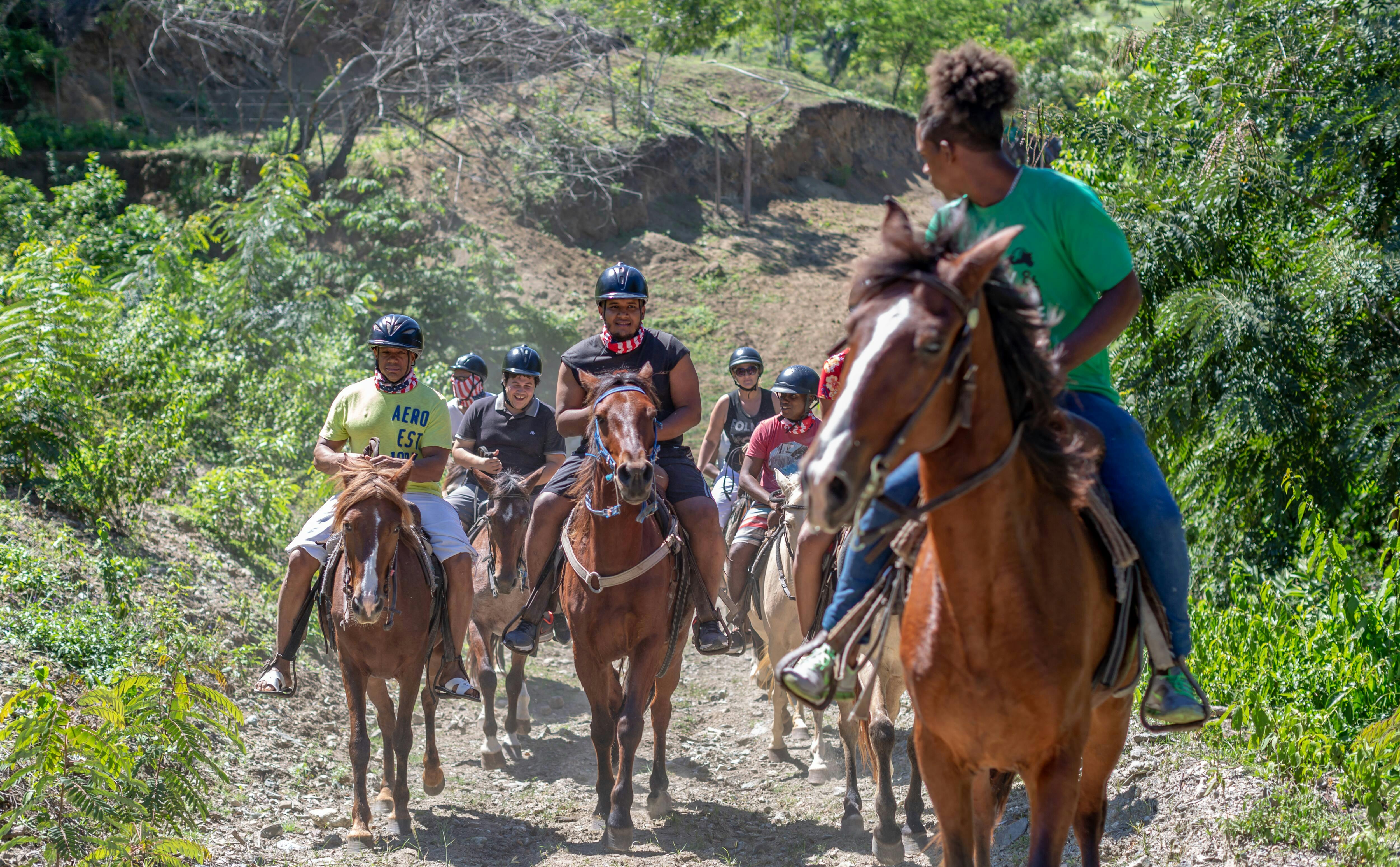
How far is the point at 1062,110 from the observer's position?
9680mm

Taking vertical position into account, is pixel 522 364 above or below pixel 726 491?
above

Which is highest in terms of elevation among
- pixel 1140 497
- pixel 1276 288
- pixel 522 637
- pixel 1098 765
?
pixel 1276 288

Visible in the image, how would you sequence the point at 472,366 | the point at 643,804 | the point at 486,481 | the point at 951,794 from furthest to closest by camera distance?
the point at 472,366 < the point at 486,481 < the point at 643,804 < the point at 951,794

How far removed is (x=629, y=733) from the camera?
676cm

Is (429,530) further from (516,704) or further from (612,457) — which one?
(516,704)

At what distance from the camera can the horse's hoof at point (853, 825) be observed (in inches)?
273

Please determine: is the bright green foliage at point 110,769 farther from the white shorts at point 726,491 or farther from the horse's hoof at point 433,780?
the white shorts at point 726,491

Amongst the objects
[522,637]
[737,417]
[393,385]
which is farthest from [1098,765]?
[737,417]

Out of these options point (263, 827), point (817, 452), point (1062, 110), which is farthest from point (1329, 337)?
point (263, 827)

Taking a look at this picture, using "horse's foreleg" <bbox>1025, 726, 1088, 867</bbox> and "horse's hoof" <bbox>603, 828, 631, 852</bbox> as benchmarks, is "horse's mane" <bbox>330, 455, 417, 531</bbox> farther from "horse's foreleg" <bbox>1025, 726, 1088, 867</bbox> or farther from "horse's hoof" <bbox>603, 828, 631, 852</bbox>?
"horse's foreleg" <bbox>1025, 726, 1088, 867</bbox>

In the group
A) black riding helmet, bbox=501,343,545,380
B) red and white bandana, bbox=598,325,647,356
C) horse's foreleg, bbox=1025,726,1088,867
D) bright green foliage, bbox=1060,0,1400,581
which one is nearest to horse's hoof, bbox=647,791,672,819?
red and white bandana, bbox=598,325,647,356

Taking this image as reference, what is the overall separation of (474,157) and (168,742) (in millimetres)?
17144

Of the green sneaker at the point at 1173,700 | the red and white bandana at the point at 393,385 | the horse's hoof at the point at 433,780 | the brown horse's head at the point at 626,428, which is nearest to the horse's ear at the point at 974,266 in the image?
the green sneaker at the point at 1173,700

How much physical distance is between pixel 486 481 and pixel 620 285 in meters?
3.18
